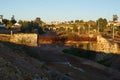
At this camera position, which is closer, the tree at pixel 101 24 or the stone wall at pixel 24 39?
the stone wall at pixel 24 39

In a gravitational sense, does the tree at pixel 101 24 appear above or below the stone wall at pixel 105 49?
above

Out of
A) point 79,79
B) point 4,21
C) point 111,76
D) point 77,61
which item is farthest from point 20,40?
point 4,21

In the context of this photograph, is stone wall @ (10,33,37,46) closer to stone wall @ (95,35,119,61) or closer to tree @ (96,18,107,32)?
stone wall @ (95,35,119,61)

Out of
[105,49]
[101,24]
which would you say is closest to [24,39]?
[105,49]

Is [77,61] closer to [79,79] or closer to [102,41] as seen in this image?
[102,41]

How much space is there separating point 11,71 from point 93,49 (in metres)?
36.7

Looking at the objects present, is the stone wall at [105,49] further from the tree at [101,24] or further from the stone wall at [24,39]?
the tree at [101,24]

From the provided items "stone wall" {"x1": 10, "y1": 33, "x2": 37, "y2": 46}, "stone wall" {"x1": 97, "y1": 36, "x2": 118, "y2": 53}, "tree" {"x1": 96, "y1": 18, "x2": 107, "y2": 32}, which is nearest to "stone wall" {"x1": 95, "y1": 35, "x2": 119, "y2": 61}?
"stone wall" {"x1": 97, "y1": 36, "x2": 118, "y2": 53}

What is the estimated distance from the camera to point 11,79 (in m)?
12.7

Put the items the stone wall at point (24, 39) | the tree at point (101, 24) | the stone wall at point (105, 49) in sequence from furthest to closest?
the tree at point (101, 24)
the stone wall at point (105, 49)
the stone wall at point (24, 39)

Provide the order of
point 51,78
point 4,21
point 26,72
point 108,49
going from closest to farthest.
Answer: point 26,72, point 51,78, point 108,49, point 4,21

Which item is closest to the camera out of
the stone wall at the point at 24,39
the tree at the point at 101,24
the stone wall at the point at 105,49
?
the stone wall at the point at 24,39

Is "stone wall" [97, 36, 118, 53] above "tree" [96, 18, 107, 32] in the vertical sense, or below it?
below

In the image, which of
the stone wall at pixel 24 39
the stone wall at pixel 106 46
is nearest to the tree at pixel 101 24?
the stone wall at pixel 106 46
